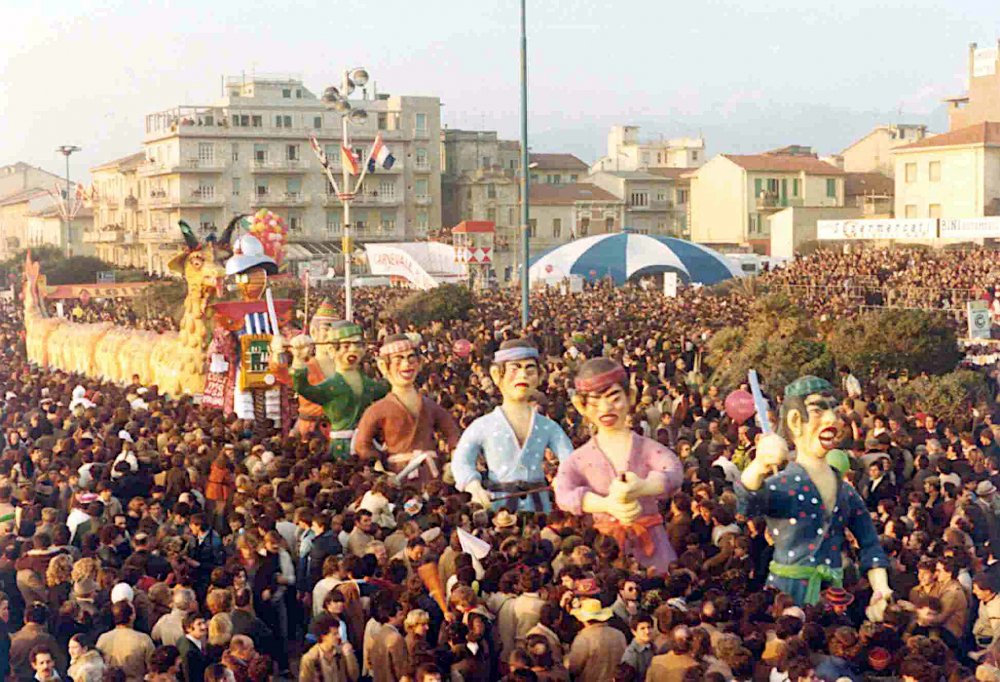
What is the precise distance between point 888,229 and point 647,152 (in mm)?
34023

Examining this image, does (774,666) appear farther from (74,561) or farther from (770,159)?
(770,159)

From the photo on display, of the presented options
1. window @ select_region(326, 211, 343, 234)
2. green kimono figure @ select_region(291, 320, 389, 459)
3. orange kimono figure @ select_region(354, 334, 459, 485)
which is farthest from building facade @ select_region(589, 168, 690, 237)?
orange kimono figure @ select_region(354, 334, 459, 485)

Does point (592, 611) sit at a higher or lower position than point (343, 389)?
lower

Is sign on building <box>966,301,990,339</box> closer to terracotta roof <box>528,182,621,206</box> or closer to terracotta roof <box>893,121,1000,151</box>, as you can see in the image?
terracotta roof <box>893,121,1000,151</box>

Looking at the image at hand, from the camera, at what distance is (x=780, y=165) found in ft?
208

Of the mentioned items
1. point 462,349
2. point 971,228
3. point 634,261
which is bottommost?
→ point 462,349

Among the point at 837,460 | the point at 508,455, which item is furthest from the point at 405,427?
the point at 837,460

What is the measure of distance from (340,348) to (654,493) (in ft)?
16.1

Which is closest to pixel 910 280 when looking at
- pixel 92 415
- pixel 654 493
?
pixel 92 415

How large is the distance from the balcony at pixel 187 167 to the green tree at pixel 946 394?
42.1m

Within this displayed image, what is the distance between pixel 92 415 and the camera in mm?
14242

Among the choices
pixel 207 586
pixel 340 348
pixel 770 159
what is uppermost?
pixel 770 159

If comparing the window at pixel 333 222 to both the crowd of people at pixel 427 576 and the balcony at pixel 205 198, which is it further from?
the crowd of people at pixel 427 576

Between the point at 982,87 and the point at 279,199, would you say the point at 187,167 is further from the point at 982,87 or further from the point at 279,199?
the point at 982,87
